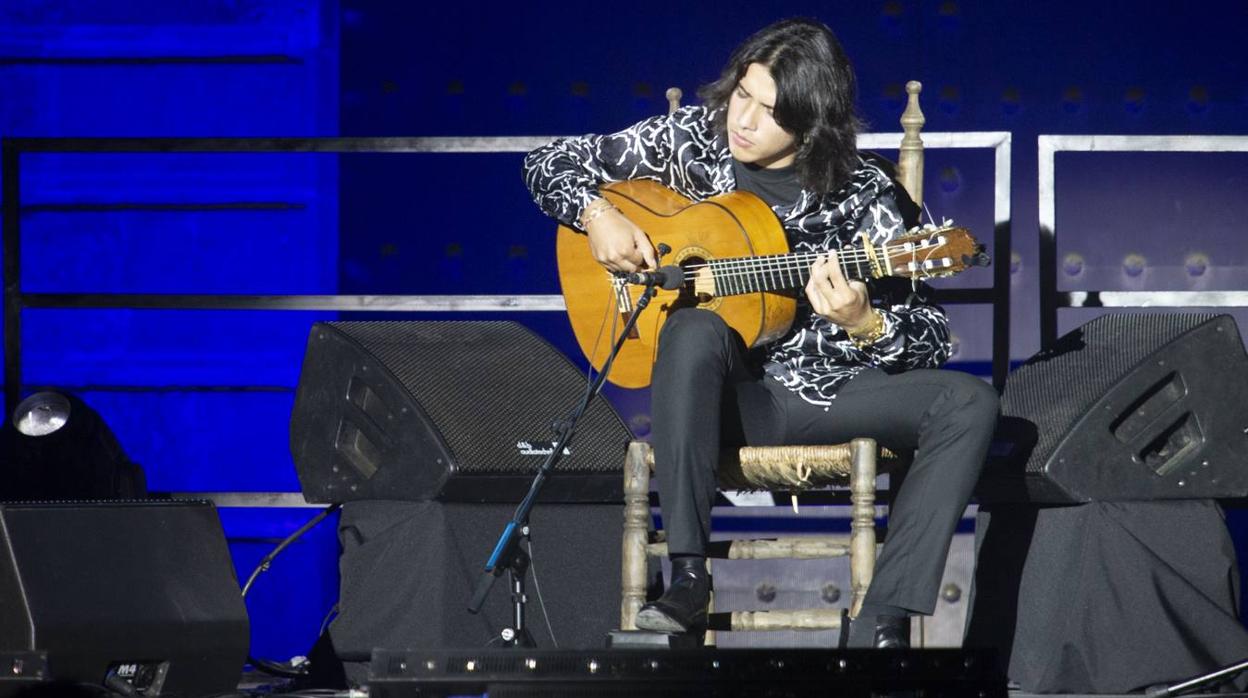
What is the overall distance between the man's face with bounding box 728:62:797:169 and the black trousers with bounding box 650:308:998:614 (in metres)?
0.39

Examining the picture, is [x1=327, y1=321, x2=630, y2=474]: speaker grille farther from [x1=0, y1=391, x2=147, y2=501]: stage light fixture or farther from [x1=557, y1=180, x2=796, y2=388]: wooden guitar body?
[x1=0, y1=391, x2=147, y2=501]: stage light fixture

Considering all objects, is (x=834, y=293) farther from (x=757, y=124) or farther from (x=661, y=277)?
(x=757, y=124)

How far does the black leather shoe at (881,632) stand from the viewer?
231 centimetres

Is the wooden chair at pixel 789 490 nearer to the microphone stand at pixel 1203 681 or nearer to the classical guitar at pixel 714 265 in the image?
the classical guitar at pixel 714 265

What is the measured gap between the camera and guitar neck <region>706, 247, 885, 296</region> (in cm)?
252

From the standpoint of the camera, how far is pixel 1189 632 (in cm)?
254

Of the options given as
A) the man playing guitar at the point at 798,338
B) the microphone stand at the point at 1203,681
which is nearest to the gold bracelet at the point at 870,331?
the man playing guitar at the point at 798,338

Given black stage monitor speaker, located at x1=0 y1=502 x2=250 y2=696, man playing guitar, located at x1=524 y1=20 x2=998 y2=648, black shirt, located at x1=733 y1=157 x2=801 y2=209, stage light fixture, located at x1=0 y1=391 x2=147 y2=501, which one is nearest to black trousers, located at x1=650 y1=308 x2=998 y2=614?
man playing guitar, located at x1=524 y1=20 x2=998 y2=648

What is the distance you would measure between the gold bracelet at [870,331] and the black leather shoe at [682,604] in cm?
45

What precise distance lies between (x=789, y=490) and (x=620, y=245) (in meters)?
0.50

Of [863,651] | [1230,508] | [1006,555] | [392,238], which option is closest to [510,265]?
[392,238]

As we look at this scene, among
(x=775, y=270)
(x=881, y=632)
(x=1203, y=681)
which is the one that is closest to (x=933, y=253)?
(x=775, y=270)

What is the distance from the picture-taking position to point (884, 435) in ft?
8.59

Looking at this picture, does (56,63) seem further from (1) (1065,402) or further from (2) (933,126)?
(1) (1065,402)
